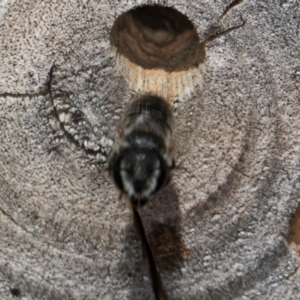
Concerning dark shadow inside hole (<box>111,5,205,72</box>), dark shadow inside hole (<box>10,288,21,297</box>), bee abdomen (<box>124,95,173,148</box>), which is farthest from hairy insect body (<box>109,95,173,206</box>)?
dark shadow inside hole (<box>10,288,21,297</box>)

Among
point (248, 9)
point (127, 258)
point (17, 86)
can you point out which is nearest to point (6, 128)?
point (17, 86)

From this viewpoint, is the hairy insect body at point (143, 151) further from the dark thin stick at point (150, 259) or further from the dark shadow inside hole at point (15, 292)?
the dark shadow inside hole at point (15, 292)

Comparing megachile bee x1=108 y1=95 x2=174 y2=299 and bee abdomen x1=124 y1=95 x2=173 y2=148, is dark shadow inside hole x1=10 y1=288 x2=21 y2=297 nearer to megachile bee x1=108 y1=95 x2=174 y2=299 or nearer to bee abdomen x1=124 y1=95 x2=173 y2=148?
megachile bee x1=108 y1=95 x2=174 y2=299

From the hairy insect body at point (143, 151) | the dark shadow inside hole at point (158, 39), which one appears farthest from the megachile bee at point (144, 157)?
the dark shadow inside hole at point (158, 39)

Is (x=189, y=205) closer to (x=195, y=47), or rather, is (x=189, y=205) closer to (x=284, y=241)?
(x=284, y=241)

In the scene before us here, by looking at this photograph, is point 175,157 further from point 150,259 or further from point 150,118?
point 150,259

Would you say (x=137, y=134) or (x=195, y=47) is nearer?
(x=137, y=134)
